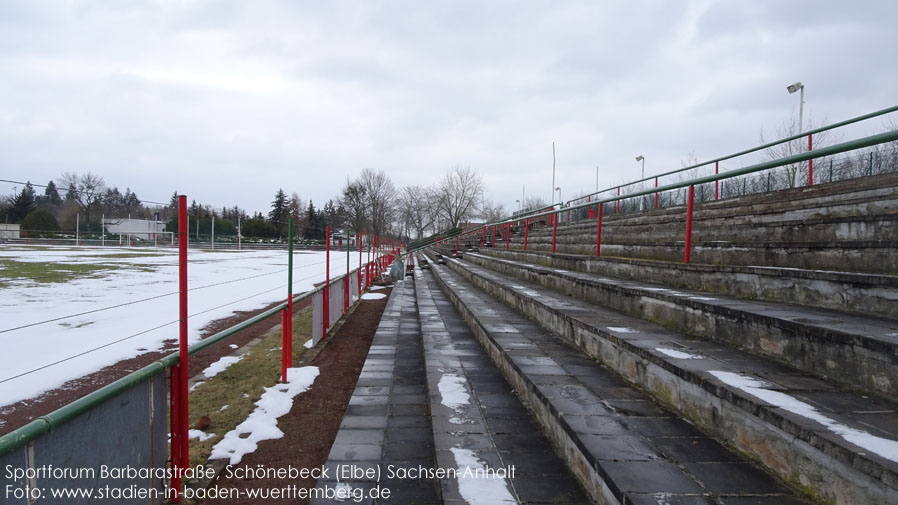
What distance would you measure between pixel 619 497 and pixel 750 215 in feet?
17.2

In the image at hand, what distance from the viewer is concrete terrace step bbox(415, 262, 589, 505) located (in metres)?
2.34

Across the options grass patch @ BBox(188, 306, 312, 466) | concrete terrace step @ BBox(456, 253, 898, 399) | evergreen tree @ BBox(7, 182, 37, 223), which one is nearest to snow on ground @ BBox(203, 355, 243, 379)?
grass patch @ BBox(188, 306, 312, 466)

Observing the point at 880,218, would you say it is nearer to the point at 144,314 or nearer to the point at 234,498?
the point at 234,498

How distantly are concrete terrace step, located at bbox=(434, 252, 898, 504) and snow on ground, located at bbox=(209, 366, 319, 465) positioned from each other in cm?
292

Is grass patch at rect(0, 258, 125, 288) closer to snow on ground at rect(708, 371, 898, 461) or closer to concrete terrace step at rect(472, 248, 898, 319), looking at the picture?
concrete terrace step at rect(472, 248, 898, 319)

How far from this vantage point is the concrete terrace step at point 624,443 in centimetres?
184

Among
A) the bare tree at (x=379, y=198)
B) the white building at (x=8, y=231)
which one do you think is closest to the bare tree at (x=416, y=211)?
the bare tree at (x=379, y=198)

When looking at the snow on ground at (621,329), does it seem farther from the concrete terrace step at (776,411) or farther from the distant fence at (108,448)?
the distant fence at (108,448)

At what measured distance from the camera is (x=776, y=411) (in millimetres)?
1854

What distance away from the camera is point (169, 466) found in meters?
2.62

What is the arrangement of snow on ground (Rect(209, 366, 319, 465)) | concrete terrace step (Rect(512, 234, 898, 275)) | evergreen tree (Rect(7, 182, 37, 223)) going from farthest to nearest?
evergreen tree (Rect(7, 182, 37, 223)) → snow on ground (Rect(209, 366, 319, 465)) → concrete terrace step (Rect(512, 234, 898, 275))

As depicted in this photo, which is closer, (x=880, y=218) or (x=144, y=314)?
(x=880, y=218)

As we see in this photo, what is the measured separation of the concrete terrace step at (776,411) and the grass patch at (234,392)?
3246 millimetres

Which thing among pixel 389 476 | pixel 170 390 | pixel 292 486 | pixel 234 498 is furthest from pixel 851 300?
pixel 170 390
